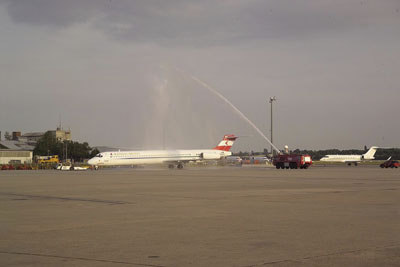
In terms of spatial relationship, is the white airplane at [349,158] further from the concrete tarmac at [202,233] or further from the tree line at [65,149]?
the concrete tarmac at [202,233]

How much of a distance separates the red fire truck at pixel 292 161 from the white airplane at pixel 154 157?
17895 millimetres

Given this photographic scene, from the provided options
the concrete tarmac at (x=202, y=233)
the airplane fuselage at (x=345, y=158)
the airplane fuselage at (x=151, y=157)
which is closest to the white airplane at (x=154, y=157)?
the airplane fuselage at (x=151, y=157)

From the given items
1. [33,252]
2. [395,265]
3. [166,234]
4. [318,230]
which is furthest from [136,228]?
[395,265]

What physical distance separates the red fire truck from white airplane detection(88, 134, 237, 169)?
17895mm

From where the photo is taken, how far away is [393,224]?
14.5 m

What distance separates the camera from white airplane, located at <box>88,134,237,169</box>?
3415 inches

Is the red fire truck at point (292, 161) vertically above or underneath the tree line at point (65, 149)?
underneath

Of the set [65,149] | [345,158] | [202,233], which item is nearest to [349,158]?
[345,158]

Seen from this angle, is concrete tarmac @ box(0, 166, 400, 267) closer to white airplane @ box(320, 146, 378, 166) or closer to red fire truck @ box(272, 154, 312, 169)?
red fire truck @ box(272, 154, 312, 169)

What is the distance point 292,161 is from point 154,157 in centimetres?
2585

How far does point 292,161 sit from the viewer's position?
78062 millimetres

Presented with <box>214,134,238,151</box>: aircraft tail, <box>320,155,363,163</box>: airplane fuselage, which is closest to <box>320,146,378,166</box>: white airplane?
<box>320,155,363,163</box>: airplane fuselage

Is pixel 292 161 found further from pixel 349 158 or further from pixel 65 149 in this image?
pixel 65 149

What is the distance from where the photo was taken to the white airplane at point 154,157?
86750 mm
